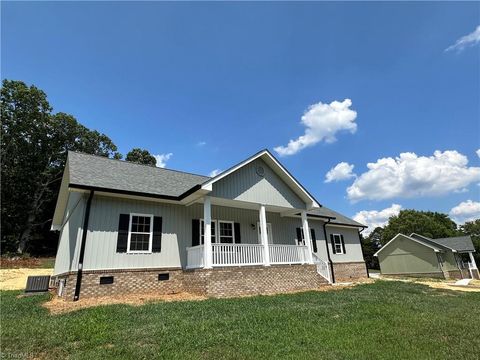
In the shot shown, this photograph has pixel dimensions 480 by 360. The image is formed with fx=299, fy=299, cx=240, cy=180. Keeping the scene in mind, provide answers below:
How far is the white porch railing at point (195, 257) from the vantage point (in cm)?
1210

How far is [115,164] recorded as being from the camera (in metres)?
15.2

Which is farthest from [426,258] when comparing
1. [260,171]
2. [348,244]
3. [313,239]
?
[260,171]

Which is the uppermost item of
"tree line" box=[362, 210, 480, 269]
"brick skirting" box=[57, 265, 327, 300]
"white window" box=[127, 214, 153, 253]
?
"tree line" box=[362, 210, 480, 269]

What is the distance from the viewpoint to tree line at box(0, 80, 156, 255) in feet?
104

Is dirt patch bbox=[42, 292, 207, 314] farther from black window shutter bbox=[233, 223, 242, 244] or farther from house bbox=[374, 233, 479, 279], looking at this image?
house bbox=[374, 233, 479, 279]

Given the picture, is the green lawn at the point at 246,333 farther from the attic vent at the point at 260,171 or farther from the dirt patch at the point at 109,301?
the attic vent at the point at 260,171

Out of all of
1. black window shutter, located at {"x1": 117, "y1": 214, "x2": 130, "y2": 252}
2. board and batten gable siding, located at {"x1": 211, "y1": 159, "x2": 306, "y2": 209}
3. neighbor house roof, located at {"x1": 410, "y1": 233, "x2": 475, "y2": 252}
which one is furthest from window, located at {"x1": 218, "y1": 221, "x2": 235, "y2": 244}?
neighbor house roof, located at {"x1": 410, "y1": 233, "x2": 475, "y2": 252}

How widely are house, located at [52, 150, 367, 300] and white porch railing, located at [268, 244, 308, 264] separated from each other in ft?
0.16

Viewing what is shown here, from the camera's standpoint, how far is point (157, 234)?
41.9 feet

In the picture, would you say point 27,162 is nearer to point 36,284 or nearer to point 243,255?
point 36,284

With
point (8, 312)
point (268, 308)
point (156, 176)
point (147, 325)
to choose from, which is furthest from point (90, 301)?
point (156, 176)

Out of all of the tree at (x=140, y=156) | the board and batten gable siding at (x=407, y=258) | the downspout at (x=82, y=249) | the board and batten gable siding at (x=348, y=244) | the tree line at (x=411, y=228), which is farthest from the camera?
the tree line at (x=411, y=228)

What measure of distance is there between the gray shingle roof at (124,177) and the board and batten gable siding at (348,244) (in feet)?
36.6

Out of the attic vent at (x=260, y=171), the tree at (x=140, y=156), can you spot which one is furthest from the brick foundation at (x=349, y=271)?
the tree at (x=140, y=156)
